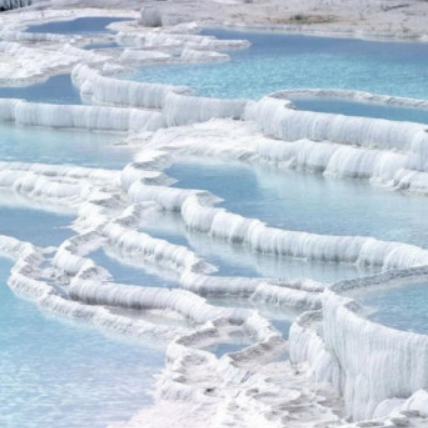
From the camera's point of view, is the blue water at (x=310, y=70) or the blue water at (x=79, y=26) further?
the blue water at (x=79, y=26)

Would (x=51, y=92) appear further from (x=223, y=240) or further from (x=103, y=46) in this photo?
(x=223, y=240)

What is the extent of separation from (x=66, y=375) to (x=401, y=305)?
233 centimetres

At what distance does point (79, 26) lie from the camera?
3192 cm

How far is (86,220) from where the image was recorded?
53.6 feet


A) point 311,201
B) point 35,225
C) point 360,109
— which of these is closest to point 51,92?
point 360,109

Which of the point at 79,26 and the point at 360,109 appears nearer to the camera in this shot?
the point at 360,109

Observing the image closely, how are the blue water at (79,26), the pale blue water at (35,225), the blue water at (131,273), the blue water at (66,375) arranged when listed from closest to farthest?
1. the blue water at (66,375)
2. the blue water at (131,273)
3. the pale blue water at (35,225)
4. the blue water at (79,26)

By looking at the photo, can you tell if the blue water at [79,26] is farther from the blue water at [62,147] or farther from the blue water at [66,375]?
the blue water at [66,375]

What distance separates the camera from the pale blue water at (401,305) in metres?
10.2

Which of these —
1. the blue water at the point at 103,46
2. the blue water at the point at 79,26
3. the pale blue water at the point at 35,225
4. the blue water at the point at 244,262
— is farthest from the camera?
the blue water at the point at 79,26

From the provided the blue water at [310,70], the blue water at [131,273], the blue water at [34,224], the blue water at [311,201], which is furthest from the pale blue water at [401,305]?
the blue water at [310,70]

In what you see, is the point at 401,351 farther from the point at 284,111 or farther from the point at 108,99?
the point at 108,99

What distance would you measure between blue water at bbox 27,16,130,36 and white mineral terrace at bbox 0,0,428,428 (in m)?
2.85

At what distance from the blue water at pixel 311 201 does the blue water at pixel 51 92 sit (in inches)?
223
